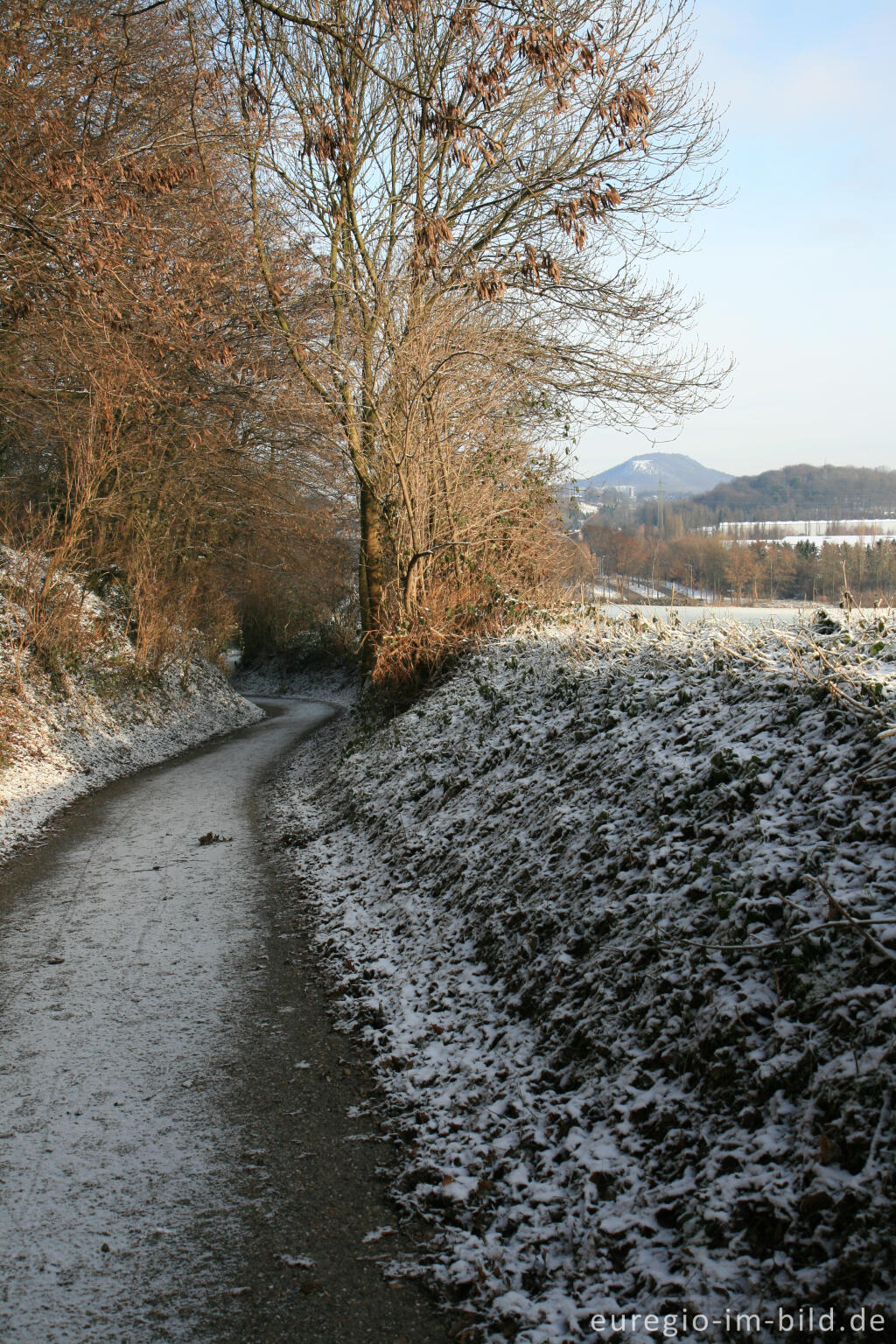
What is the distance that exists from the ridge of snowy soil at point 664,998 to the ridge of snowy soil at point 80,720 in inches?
226

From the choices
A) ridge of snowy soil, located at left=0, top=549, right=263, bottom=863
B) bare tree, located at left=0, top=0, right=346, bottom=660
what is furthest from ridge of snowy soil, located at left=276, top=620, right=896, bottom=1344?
bare tree, located at left=0, top=0, right=346, bottom=660

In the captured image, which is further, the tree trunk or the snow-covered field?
the tree trunk

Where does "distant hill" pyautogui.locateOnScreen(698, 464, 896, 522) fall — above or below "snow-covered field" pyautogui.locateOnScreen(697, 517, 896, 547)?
above

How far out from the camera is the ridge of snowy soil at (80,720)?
1071 cm

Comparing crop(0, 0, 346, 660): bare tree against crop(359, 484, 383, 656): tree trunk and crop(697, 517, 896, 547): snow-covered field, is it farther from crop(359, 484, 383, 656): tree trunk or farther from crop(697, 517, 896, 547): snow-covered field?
crop(697, 517, 896, 547): snow-covered field

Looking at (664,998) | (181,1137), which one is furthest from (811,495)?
(181,1137)

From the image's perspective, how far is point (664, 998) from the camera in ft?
12.2

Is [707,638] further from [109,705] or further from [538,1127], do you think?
[109,705]

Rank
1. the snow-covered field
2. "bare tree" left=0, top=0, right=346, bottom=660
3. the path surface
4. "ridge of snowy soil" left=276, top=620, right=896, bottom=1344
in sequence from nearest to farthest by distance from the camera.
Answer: "ridge of snowy soil" left=276, top=620, right=896, bottom=1344 < the path surface < "bare tree" left=0, top=0, right=346, bottom=660 < the snow-covered field

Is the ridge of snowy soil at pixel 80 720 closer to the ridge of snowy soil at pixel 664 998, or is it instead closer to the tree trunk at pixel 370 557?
the tree trunk at pixel 370 557

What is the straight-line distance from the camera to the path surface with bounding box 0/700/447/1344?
9.76ft

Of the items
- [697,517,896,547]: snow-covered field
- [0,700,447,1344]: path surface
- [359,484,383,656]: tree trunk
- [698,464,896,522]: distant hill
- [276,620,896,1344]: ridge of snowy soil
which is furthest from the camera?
[359,484,383,656]: tree trunk

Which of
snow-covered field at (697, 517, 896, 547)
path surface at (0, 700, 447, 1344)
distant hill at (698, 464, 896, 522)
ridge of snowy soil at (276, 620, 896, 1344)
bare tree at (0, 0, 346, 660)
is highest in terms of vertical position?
bare tree at (0, 0, 346, 660)

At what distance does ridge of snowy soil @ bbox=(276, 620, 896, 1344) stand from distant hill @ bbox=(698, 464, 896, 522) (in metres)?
5.37
